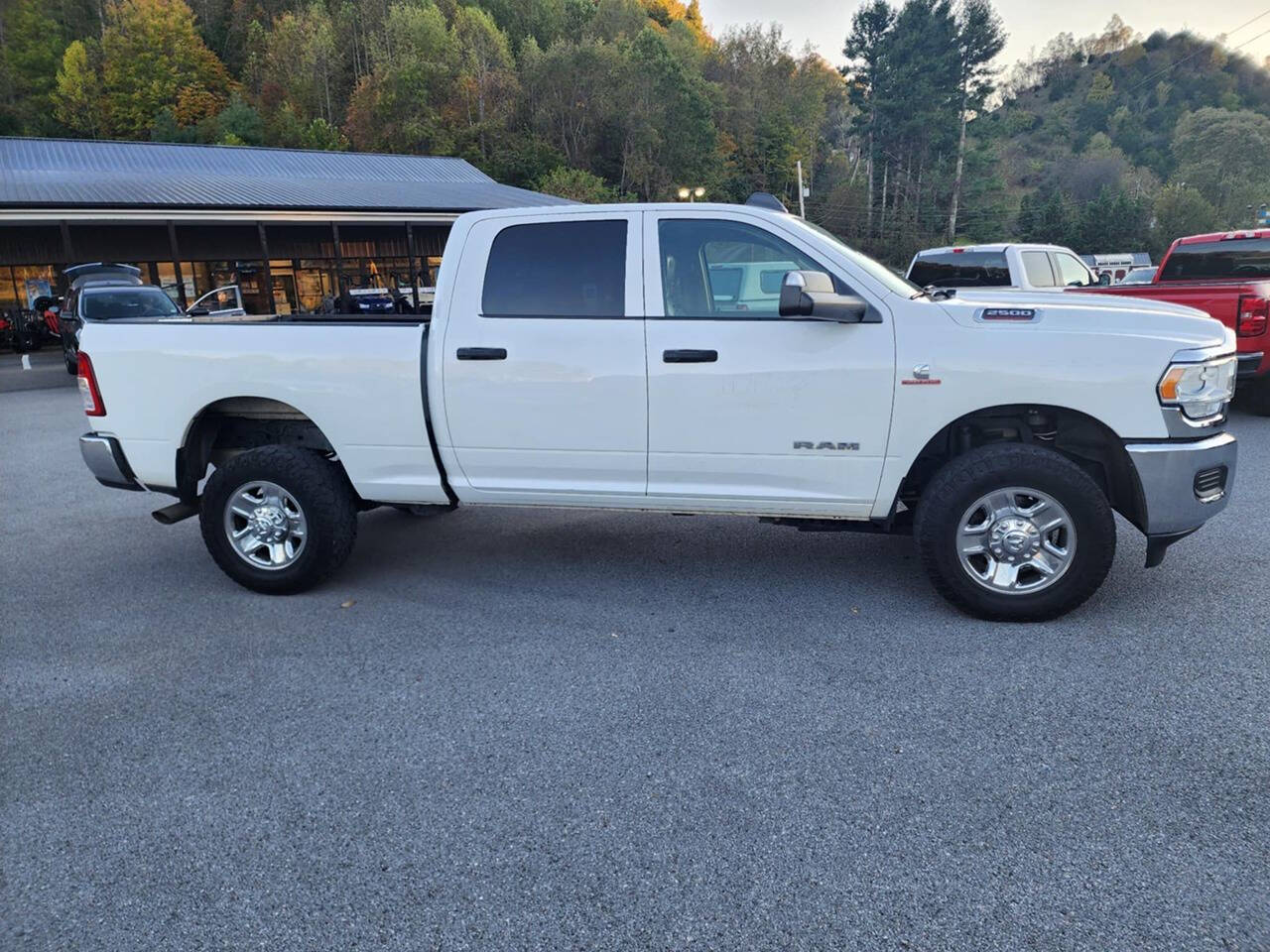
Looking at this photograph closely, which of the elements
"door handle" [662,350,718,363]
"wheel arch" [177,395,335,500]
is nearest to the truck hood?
"door handle" [662,350,718,363]

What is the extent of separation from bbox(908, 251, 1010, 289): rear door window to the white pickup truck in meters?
7.09

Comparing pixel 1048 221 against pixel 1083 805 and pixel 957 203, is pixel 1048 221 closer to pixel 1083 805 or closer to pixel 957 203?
pixel 957 203

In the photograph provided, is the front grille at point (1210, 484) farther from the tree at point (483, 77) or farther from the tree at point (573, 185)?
the tree at point (483, 77)

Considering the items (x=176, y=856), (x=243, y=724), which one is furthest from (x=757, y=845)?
(x=243, y=724)

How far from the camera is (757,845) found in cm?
254

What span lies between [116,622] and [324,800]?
2.39 m

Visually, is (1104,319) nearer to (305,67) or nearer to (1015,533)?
(1015,533)

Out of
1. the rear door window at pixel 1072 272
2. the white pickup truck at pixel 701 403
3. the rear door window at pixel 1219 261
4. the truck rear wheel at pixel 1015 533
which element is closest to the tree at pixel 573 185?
the rear door window at pixel 1072 272

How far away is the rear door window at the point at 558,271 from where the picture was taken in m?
4.37

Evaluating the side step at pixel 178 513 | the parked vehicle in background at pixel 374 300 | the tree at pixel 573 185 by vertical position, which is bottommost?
the side step at pixel 178 513

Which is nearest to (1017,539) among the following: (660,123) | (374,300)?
(374,300)

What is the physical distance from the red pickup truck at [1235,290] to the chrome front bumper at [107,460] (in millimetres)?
7744

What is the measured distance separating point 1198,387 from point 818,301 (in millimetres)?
1763

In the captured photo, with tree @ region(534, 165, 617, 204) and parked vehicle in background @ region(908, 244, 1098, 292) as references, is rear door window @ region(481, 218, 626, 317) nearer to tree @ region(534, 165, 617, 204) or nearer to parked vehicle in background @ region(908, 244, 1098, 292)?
parked vehicle in background @ region(908, 244, 1098, 292)
